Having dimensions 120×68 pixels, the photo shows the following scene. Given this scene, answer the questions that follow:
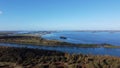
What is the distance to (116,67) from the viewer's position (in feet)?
92.1

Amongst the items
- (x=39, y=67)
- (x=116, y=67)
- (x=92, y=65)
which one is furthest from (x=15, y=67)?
(x=116, y=67)

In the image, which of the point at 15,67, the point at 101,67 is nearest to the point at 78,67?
the point at 101,67

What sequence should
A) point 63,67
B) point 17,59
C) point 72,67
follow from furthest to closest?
point 17,59
point 63,67
point 72,67

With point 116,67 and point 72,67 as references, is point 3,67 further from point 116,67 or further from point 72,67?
point 116,67

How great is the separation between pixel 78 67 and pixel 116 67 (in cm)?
608

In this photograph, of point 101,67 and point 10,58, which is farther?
point 10,58

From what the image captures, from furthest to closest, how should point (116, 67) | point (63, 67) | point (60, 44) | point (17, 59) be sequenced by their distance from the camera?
point (60, 44) → point (17, 59) → point (63, 67) → point (116, 67)

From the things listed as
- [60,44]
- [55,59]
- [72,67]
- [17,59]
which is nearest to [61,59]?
[55,59]

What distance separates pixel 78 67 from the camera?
30609 millimetres

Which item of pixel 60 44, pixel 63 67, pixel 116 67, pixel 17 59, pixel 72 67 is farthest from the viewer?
pixel 60 44

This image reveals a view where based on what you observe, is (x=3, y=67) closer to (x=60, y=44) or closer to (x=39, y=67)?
(x=39, y=67)

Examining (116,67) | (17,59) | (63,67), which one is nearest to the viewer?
(116,67)

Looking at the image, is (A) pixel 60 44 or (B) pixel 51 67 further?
(A) pixel 60 44

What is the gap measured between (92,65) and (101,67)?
4.93 feet
